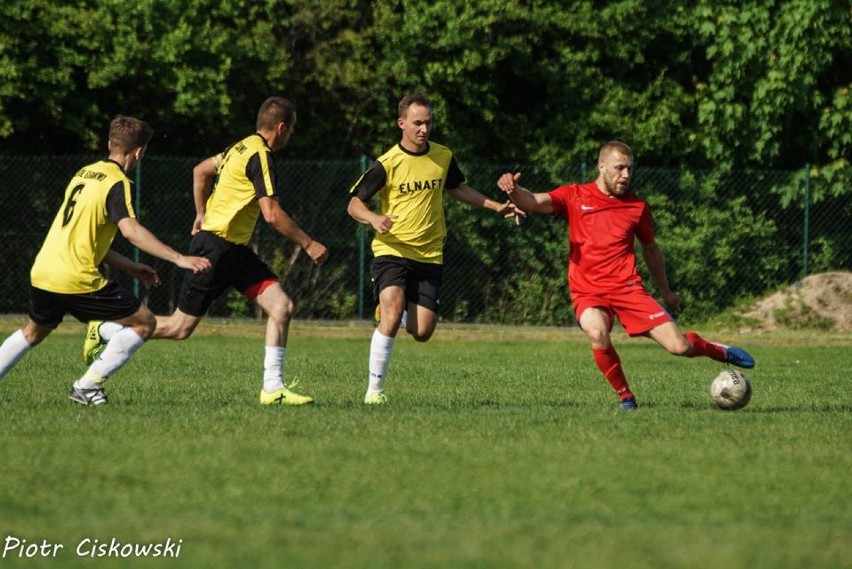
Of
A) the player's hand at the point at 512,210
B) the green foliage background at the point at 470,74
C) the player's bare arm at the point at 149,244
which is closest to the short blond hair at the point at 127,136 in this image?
the player's bare arm at the point at 149,244

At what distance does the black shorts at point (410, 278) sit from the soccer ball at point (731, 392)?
6.42ft

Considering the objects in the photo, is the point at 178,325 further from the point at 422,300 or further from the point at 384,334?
the point at 422,300

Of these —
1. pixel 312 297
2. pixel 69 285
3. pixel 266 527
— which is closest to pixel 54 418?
pixel 69 285

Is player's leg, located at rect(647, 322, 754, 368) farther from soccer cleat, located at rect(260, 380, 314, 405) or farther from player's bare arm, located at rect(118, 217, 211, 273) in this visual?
player's bare arm, located at rect(118, 217, 211, 273)

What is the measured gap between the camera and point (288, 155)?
22906mm

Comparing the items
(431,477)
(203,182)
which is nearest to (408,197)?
(203,182)

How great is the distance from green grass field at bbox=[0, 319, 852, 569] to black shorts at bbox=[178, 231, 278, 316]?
2.32ft

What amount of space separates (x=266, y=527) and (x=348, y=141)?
17649mm

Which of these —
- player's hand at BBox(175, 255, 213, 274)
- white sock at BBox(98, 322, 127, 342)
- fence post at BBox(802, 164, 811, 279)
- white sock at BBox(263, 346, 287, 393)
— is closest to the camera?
player's hand at BBox(175, 255, 213, 274)

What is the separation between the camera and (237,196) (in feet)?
32.8

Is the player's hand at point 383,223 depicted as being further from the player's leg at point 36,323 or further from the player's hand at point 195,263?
the player's leg at point 36,323

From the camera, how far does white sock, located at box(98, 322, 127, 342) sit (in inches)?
406

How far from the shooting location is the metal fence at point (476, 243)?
20.9 m

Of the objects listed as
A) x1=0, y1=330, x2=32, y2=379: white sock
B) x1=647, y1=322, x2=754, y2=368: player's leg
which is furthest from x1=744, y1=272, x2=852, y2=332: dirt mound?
x1=0, y1=330, x2=32, y2=379: white sock
